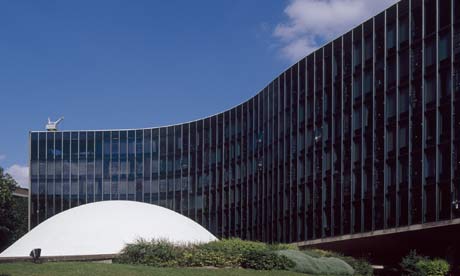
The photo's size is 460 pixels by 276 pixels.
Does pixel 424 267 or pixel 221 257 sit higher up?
pixel 221 257

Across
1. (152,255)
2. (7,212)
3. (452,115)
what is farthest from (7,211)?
(452,115)

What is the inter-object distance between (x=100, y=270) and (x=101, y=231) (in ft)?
19.8

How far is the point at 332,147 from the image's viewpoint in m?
56.0

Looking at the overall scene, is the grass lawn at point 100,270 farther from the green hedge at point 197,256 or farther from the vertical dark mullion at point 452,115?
the vertical dark mullion at point 452,115

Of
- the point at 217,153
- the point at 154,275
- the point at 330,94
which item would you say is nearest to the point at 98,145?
the point at 217,153

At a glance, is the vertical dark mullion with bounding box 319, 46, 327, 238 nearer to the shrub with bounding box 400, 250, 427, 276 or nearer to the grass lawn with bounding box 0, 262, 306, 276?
the shrub with bounding box 400, 250, 427, 276

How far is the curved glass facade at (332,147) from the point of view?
1797 inches

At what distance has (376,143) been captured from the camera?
5088cm

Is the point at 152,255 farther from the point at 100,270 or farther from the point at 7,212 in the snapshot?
the point at 7,212

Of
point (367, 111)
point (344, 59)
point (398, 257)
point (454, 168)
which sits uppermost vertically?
point (344, 59)

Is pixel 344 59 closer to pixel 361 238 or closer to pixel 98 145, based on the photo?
pixel 361 238

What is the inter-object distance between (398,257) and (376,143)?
1066cm

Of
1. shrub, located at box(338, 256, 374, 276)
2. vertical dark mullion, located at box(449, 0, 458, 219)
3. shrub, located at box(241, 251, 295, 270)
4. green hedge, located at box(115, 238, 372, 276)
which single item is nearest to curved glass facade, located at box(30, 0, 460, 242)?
vertical dark mullion, located at box(449, 0, 458, 219)

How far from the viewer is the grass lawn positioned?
3192cm
